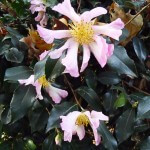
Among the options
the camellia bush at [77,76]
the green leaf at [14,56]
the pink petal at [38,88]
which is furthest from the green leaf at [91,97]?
the green leaf at [14,56]

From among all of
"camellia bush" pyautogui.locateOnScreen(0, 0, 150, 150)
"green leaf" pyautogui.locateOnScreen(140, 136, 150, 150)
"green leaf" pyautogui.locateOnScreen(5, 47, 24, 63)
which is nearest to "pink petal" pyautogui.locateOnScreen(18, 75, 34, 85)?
"camellia bush" pyautogui.locateOnScreen(0, 0, 150, 150)

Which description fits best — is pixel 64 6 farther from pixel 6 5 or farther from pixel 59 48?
pixel 6 5

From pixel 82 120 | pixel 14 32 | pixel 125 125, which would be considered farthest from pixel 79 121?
pixel 14 32

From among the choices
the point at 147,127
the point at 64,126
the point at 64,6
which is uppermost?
the point at 64,6

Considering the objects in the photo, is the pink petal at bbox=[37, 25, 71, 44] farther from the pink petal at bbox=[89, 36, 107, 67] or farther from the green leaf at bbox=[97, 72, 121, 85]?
the green leaf at bbox=[97, 72, 121, 85]

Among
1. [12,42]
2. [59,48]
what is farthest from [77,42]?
[12,42]

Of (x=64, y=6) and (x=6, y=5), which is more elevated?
(x=64, y=6)

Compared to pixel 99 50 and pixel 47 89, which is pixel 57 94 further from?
pixel 99 50
